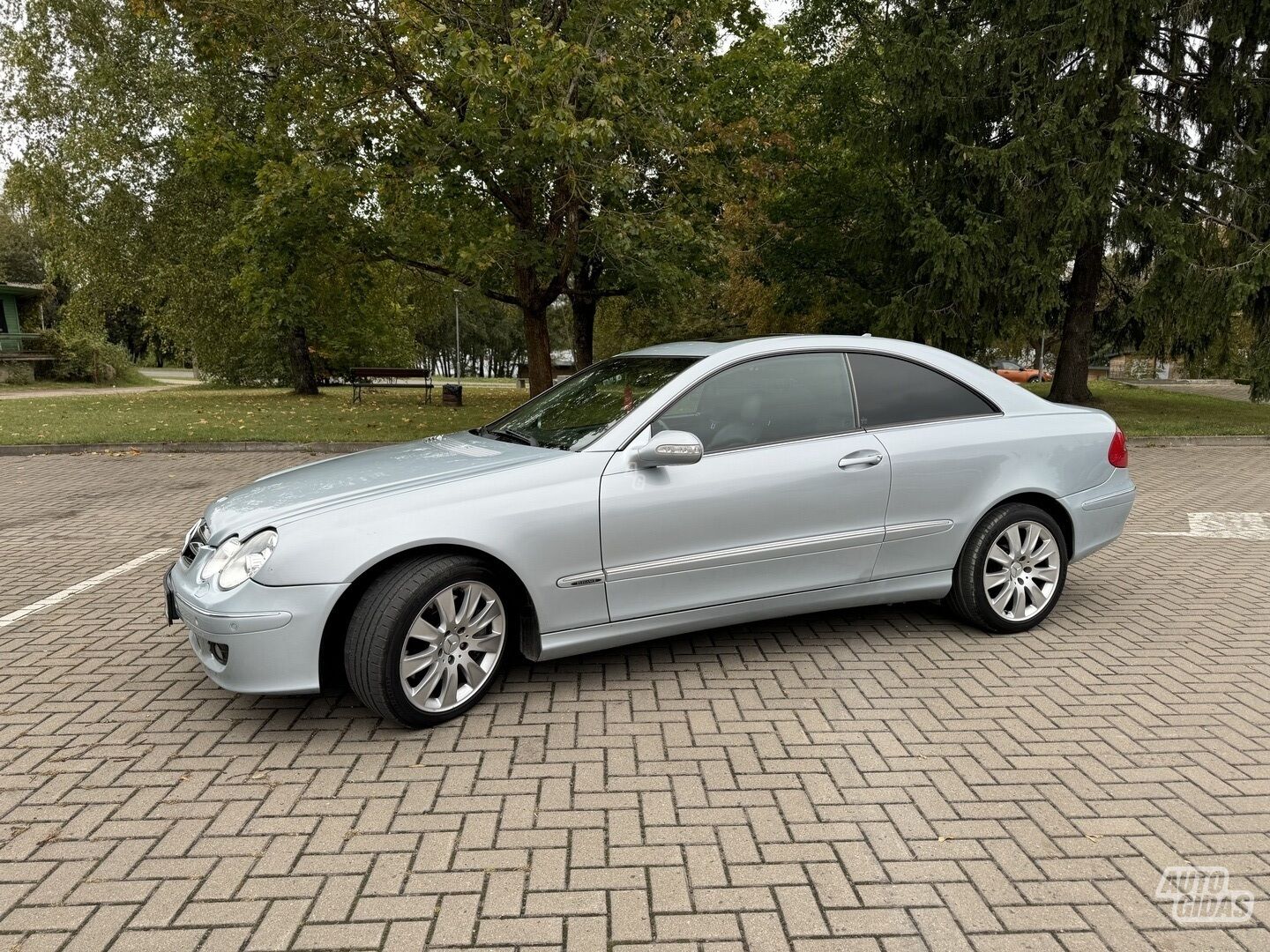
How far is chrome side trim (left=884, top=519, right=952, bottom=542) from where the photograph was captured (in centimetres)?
445

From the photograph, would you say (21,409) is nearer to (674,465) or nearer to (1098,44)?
(674,465)

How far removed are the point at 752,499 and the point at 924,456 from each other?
1.04m

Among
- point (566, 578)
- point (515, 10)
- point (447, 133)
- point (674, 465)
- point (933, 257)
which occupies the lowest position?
point (566, 578)

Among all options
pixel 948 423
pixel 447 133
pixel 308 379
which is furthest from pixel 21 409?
pixel 948 423

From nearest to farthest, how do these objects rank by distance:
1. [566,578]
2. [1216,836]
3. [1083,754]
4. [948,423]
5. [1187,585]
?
[1216,836]
[1083,754]
[566,578]
[948,423]
[1187,585]

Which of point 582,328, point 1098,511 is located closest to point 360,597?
point 1098,511

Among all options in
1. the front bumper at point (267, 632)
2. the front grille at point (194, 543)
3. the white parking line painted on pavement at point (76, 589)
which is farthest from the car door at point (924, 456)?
the white parking line painted on pavement at point (76, 589)

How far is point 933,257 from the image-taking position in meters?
16.7

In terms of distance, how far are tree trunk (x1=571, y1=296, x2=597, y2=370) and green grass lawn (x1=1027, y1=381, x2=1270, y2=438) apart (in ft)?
43.8

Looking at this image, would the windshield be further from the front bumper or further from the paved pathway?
the paved pathway

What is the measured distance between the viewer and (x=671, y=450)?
3775mm

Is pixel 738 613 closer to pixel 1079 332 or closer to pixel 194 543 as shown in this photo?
pixel 194 543

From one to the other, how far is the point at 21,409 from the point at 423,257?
970cm

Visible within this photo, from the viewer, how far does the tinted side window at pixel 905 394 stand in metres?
4.55
